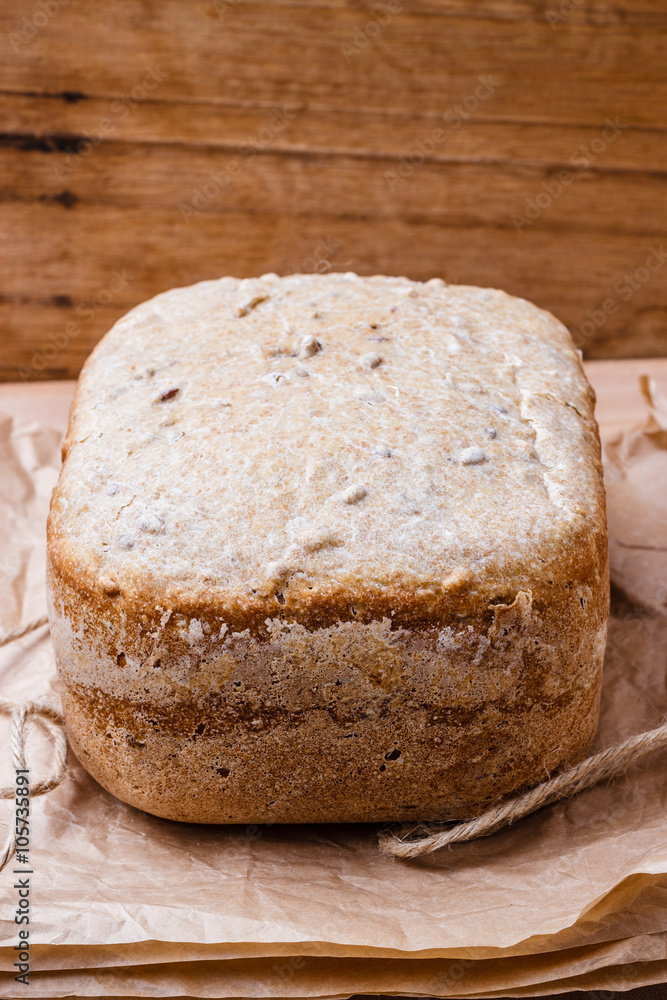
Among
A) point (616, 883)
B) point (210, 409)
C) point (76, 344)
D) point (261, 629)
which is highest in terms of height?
point (210, 409)

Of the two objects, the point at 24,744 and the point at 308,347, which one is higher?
the point at 308,347

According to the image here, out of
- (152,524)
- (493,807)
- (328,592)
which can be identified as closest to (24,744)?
(152,524)

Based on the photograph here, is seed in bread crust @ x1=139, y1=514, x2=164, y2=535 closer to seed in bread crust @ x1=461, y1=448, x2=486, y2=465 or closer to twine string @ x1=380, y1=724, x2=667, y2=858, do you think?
seed in bread crust @ x1=461, y1=448, x2=486, y2=465

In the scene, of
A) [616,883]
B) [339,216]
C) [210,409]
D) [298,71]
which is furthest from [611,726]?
[298,71]

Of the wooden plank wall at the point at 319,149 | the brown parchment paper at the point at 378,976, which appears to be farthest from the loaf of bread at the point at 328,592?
the wooden plank wall at the point at 319,149

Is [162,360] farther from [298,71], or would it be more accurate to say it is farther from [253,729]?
[298,71]

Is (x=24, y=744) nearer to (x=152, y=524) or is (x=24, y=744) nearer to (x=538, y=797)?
(x=152, y=524)
